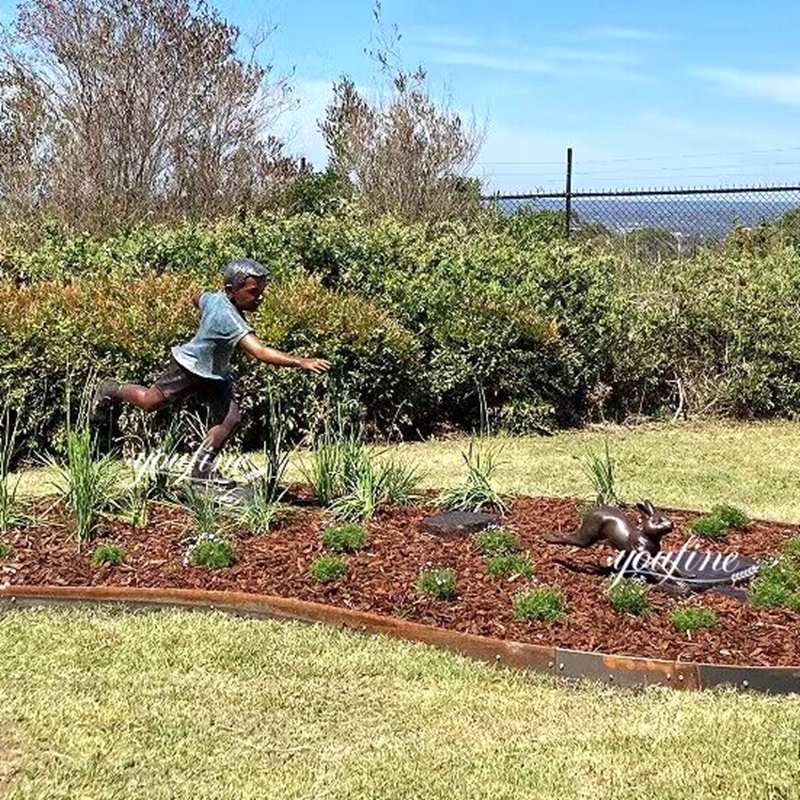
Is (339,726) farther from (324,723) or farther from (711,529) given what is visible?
(711,529)

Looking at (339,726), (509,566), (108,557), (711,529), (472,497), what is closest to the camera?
(339,726)

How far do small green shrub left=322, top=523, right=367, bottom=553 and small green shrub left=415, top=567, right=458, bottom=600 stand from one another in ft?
1.93

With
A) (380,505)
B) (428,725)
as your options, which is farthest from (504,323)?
(428,725)

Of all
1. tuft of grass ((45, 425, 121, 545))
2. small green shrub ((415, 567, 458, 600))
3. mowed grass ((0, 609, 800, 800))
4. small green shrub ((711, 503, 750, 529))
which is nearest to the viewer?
mowed grass ((0, 609, 800, 800))

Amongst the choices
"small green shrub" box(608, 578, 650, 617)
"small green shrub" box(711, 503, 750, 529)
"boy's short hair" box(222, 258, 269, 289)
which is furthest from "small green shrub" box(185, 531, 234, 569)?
"small green shrub" box(711, 503, 750, 529)

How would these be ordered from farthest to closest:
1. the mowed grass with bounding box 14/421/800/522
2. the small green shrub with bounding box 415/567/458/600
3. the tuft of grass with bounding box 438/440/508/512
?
the mowed grass with bounding box 14/421/800/522 → the tuft of grass with bounding box 438/440/508/512 → the small green shrub with bounding box 415/567/458/600

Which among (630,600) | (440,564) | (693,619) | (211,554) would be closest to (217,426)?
(211,554)

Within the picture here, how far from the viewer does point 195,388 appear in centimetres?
673

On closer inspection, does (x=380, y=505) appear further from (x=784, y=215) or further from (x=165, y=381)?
(x=784, y=215)

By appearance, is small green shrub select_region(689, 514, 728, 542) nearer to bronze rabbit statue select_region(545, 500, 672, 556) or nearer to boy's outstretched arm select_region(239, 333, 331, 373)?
bronze rabbit statue select_region(545, 500, 672, 556)

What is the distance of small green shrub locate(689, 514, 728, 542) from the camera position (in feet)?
21.0

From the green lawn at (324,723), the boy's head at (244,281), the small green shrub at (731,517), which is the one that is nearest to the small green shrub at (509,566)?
the green lawn at (324,723)

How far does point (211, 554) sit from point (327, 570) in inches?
24.6

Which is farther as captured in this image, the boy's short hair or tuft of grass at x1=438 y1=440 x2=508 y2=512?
tuft of grass at x1=438 y1=440 x2=508 y2=512
